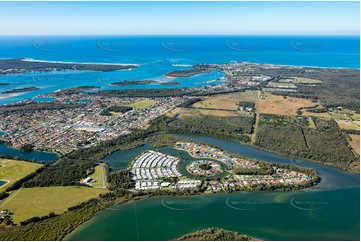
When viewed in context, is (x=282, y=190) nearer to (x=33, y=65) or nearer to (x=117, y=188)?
(x=117, y=188)

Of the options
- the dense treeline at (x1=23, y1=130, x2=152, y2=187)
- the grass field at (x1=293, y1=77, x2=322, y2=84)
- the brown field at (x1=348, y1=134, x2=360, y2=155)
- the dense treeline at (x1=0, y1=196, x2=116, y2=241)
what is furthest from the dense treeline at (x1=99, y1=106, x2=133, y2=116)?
the grass field at (x1=293, y1=77, x2=322, y2=84)

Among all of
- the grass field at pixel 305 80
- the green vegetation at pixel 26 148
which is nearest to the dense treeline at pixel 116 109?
the green vegetation at pixel 26 148

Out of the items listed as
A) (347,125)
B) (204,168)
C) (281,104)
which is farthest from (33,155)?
(347,125)

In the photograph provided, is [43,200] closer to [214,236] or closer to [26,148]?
[26,148]

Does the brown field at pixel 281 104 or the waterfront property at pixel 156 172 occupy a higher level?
the brown field at pixel 281 104

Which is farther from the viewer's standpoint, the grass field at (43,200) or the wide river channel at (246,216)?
the grass field at (43,200)

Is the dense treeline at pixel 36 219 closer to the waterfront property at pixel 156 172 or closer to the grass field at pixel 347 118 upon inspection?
the waterfront property at pixel 156 172

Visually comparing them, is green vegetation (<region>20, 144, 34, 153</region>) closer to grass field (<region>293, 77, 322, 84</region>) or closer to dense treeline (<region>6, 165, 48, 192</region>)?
dense treeline (<region>6, 165, 48, 192</region>)
